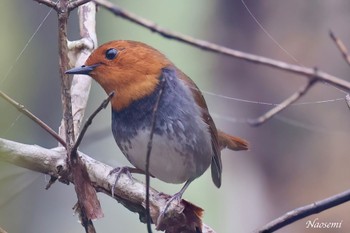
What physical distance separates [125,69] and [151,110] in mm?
161

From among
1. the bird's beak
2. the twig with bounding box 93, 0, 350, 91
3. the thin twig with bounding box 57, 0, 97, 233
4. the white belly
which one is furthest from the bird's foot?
the twig with bounding box 93, 0, 350, 91

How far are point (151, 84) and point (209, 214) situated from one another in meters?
2.16

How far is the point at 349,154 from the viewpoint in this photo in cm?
429

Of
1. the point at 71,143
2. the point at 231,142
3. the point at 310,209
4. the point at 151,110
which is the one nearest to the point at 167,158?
the point at 151,110

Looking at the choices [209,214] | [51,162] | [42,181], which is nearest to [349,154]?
[209,214]

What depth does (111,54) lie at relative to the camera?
2.33m

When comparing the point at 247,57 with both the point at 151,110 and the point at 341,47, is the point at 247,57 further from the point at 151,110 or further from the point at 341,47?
the point at 151,110

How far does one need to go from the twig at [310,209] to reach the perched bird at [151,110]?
41.5 inches

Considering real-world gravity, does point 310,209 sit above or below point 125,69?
below

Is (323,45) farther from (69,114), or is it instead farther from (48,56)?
(69,114)

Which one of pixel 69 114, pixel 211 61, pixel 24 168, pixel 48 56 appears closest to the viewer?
pixel 69 114

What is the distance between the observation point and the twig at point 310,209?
1144 mm

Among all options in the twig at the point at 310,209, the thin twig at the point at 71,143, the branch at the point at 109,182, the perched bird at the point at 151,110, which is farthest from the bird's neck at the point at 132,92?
the twig at the point at 310,209

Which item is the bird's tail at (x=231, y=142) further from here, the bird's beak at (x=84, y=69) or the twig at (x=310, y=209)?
the twig at (x=310, y=209)
